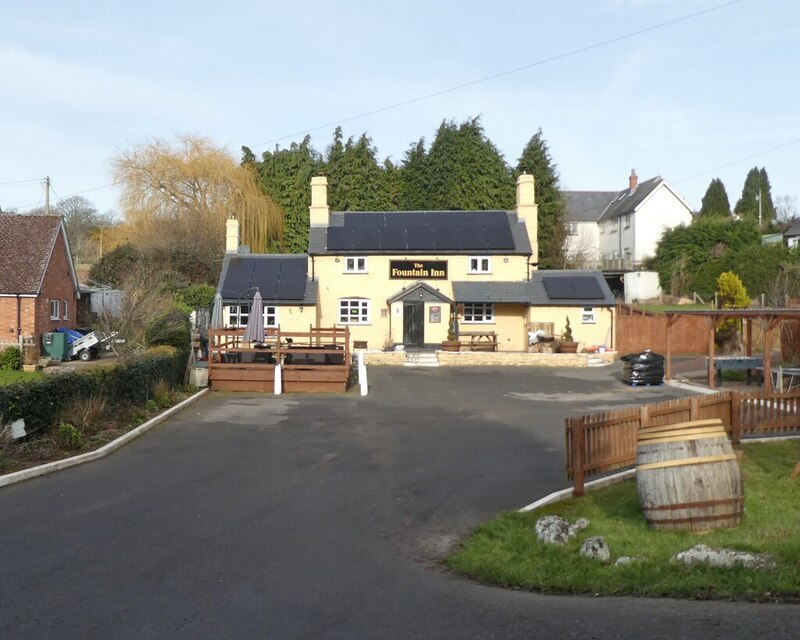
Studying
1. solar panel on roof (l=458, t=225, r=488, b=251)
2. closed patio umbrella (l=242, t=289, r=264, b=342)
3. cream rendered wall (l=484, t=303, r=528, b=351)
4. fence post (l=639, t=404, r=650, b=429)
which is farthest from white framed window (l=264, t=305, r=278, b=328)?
fence post (l=639, t=404, r=650, b=429)

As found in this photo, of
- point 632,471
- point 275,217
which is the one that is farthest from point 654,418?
point 275,217

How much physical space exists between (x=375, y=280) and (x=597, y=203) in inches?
1645

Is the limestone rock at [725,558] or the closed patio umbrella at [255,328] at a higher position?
the closed patio umbrella at [255,328]

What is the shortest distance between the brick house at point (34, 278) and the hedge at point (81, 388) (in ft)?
44.4

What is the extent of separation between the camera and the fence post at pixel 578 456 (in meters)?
10.6

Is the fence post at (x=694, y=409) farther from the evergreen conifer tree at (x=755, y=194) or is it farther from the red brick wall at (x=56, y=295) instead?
the evergreen conifer tree at (x=755, y=194)

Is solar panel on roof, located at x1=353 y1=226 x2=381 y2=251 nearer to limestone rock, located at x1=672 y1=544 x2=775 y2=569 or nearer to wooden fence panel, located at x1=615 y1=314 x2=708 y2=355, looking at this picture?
wooden fence panel, located at x1=615 y1=314 x2=708 y2=355

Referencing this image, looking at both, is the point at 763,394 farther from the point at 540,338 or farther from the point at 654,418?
the point at 540,338

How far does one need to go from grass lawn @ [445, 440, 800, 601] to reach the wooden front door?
27.6m

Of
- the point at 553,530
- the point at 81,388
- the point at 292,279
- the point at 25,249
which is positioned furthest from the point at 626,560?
the point at 25,249

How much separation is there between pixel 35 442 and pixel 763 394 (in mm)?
12701

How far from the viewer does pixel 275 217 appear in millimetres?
52812

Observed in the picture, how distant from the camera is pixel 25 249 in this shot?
1384 inches

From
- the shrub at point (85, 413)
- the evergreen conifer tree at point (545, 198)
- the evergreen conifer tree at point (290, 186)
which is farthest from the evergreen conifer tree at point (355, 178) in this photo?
the shrub at point (85, 413)
